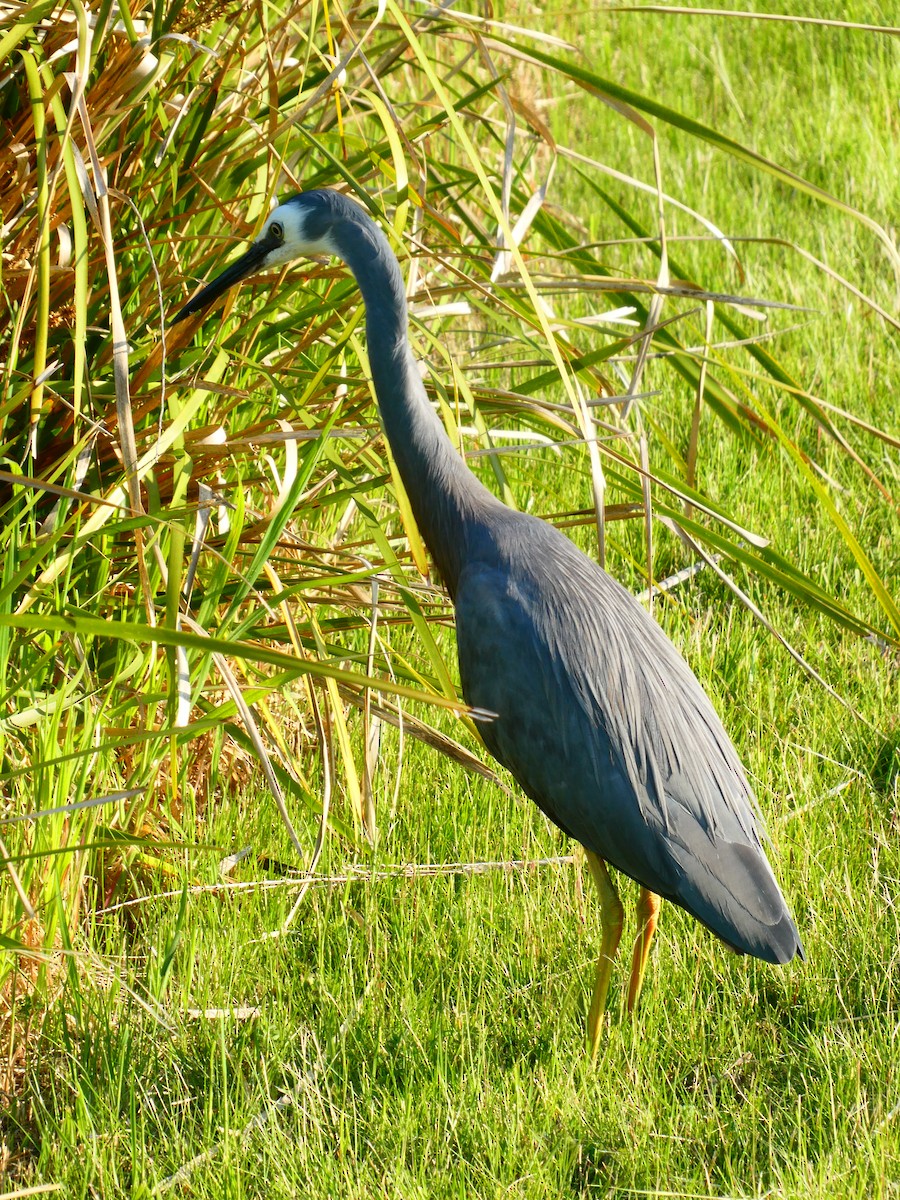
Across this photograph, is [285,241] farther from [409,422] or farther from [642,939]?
[642,939]

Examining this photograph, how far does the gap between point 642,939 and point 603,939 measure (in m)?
0.08

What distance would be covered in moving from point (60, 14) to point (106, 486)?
0.99 metres

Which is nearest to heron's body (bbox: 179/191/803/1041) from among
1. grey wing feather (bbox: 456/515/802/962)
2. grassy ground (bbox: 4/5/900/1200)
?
grey wing feather (bbox: 456/515/802/962)

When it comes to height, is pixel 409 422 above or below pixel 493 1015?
above

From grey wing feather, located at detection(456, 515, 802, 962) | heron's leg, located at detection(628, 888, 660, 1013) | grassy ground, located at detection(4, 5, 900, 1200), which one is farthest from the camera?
heron's leg, located at detection(628, 888, 660, 1013)

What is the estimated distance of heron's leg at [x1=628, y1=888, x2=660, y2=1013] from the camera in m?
2.94

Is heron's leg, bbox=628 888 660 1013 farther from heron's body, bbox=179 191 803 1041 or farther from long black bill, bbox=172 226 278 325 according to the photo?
long black bill, bbox=172 226 278 325

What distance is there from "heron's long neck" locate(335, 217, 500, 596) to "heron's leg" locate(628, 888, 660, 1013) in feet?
2.67

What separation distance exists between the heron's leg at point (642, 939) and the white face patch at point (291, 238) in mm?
1526

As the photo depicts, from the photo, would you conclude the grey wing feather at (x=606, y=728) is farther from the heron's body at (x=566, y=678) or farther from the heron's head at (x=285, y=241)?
the heron's head at (x=285, y=241)

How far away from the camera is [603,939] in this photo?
296cm

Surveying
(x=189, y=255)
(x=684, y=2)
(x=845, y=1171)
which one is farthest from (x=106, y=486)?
(x=684, y=2)

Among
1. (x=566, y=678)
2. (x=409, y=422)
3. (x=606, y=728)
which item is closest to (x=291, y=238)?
(x=409, y=422)

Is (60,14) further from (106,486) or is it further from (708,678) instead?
(708,678)
